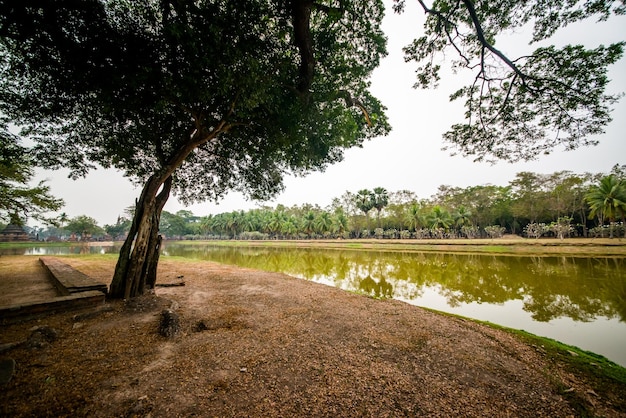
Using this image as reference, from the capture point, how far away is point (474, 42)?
5668 millimetres

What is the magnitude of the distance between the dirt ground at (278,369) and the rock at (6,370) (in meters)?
0.06

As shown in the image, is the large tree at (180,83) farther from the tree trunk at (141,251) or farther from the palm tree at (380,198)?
the palm tree at (380,198)


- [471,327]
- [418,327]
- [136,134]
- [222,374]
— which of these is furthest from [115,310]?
[471,327]

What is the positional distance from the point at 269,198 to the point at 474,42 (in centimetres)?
834

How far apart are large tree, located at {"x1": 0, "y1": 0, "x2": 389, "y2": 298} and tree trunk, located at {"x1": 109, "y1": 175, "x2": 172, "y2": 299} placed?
29mm

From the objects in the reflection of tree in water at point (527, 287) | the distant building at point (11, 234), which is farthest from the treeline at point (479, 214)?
the reflection of tree in water at point (527, 287)

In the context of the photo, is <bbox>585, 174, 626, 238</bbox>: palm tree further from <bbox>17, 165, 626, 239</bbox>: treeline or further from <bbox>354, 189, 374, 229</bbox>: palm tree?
<bbox>354, 189, 374, 229</bbox>: palm tree

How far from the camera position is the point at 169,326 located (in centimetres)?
416

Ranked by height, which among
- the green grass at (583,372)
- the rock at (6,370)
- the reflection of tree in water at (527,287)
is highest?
the rock at (6,370)

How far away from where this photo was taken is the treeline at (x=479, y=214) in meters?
34.8

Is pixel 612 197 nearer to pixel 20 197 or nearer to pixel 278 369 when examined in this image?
pixel 278 369

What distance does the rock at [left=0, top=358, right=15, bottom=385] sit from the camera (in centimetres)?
265

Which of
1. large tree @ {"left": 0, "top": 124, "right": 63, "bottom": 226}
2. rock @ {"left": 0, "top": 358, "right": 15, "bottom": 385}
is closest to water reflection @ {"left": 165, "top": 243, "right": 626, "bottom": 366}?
rock @ {"left": 0, "top": 358, "right": 15, "bottom": 385}

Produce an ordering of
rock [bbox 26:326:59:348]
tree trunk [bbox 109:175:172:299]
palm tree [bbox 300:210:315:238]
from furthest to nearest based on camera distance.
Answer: palm tree [bbox 300:210:315:238] → tree trunk [bbox 109:175:172:299] → rock [bbox 26:326:59:348]
